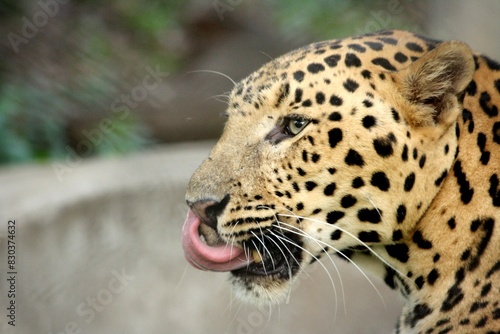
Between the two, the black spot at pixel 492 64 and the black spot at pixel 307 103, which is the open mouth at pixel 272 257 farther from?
Result: the black spot at pixel 492 64

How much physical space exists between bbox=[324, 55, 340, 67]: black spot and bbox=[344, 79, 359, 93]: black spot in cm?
17

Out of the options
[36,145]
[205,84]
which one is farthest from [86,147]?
[205,84]

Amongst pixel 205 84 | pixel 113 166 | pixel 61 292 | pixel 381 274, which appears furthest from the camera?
pixel 205 84

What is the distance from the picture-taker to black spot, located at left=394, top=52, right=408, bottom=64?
16.4 feet

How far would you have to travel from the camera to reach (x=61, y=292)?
29.5 feet

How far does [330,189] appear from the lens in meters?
4.83

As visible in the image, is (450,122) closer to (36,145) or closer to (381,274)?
(381,274)

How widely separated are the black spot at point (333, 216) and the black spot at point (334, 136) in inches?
16.8

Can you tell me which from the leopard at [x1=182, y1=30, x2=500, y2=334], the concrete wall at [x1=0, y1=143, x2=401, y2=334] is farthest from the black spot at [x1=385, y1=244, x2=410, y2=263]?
the concrete wall at [x1=0, y1=143, x2=401, y2=334]

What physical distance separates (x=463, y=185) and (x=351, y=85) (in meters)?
0.92

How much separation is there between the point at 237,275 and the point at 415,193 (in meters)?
1.34

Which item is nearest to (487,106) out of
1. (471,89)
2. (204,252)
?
(471,89)

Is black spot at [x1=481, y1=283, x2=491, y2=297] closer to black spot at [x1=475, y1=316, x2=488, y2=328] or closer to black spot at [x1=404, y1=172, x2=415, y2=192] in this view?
black spot at [x1=475, y1=316, x2=488, y2=328]

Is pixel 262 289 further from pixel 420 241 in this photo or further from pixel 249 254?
pixel 420 241
